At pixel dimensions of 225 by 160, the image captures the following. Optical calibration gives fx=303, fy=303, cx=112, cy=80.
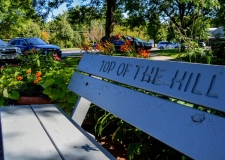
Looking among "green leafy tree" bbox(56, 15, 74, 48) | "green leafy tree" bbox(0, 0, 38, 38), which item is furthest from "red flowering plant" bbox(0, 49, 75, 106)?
"green leafy tree" bbox(56, 15, 74, 48)

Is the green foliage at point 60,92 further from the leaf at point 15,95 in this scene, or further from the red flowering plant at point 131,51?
the red flowering plant at point 131,51

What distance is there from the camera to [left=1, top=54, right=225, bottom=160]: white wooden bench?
1.30m

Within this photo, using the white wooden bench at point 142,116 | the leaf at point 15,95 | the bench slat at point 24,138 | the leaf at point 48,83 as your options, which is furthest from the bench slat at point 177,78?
the leaf at point 15,95

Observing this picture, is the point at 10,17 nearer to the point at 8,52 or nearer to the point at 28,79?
the point at 8,52

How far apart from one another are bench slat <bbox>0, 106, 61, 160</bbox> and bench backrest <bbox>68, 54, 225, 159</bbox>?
516 millimetres

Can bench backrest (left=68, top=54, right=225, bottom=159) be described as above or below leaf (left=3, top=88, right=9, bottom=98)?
above

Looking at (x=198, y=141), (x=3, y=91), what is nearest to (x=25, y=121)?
(x=198, y=141)

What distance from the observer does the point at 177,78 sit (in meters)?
1.59

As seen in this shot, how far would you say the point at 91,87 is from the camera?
8.66 ft

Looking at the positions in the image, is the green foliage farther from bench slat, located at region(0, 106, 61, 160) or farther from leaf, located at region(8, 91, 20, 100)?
bench slat, located at region(0, 106, 61, 160)

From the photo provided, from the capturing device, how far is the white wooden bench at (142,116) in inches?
51.2

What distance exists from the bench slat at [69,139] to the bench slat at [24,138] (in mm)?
48

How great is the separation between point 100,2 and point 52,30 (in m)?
34.3

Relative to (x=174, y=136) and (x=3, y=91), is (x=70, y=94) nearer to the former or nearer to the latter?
(x=3, y=91)
